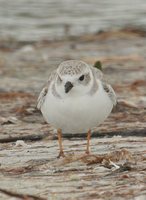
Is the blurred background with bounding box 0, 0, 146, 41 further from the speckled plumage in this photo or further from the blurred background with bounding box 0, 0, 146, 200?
the speckled plumage

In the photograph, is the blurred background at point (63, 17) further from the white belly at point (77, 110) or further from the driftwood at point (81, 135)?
the white belly at point (77, 110)

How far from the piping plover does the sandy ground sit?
368mm

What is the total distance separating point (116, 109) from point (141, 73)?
9.08 ft

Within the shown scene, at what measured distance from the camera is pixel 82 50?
1424cm

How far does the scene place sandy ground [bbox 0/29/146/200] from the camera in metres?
5.36

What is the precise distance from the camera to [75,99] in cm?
585

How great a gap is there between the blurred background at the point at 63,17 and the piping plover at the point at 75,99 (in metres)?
10.3

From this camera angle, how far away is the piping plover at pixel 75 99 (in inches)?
231

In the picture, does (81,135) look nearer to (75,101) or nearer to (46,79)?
(75,101)

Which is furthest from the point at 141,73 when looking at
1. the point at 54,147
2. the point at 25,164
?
the point at 25,164

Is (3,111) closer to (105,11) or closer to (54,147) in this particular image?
(54,147)

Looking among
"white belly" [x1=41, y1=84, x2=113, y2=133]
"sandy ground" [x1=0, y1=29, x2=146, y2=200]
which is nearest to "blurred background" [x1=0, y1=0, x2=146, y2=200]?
"sandy ground" [x1=0, y1=29, x2=146, y2=200]

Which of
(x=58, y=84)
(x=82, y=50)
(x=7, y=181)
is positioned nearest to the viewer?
(x=7, y=181)

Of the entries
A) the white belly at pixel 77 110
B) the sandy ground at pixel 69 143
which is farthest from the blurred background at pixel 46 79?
the white belly at pixel 77 110
